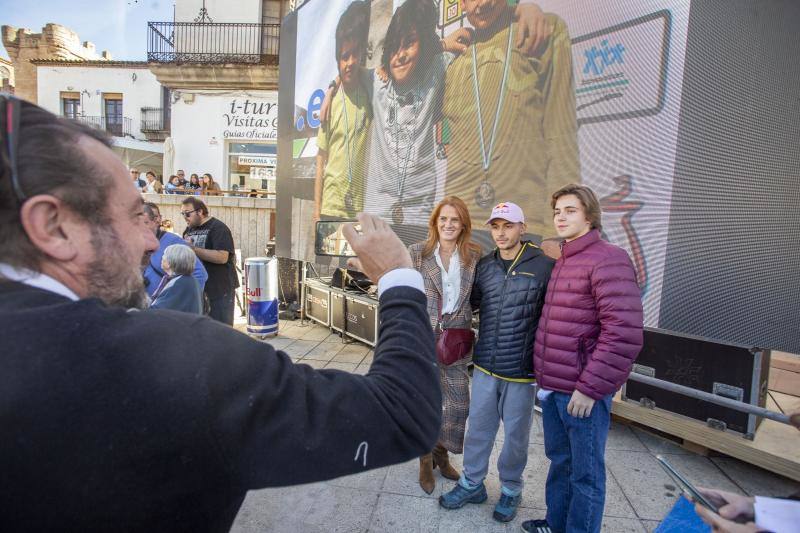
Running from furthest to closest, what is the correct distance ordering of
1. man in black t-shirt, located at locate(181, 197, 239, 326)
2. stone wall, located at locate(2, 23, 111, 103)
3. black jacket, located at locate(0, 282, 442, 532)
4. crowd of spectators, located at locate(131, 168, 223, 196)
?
stone wall, located at locate(2, 23, 111, 103)
crowd of spectators, located at locate(131, 168, 223, 196)
man in black t-shirt, located at locate(181, 197, 239, 326)
black jacket, located at locate(0, 282, 442, 532)

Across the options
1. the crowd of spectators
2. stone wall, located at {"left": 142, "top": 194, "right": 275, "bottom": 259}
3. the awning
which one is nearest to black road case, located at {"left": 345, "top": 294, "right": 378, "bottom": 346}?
stone wall, located at {"left": 142, "top": 194, "right": 275, "bottom": 259}

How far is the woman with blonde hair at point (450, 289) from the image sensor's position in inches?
102

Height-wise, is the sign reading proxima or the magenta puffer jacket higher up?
the sign reading proxima

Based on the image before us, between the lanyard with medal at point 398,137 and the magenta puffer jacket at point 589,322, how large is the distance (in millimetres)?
2620

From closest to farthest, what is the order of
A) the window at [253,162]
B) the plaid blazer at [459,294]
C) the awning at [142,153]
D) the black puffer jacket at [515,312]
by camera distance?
the black puffer jacket at [515,312], the plaid blazer at [459,294], the window at [253,162], the awning at [142,153]

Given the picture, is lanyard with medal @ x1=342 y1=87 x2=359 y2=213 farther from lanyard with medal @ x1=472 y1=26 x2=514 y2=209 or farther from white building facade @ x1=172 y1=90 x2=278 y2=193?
white building facade @ x1=172 y1=90 x2=278 y2=193

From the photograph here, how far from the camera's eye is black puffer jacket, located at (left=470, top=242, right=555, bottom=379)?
2328mm

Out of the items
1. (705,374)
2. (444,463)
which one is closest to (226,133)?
(444,463)

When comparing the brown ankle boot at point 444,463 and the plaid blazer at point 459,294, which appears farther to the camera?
the brown ankle boot at point 444,463

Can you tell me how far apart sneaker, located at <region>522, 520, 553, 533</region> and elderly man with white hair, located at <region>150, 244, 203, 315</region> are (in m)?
2.54

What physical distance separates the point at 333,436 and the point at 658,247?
2.59 m

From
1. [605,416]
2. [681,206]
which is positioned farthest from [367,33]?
[605,416]

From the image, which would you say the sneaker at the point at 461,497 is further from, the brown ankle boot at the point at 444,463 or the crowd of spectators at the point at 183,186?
the crowd of spectators at the point at 183,186

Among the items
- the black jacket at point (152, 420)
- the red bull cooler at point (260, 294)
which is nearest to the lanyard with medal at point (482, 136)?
the black jacket at point (152, 420)
